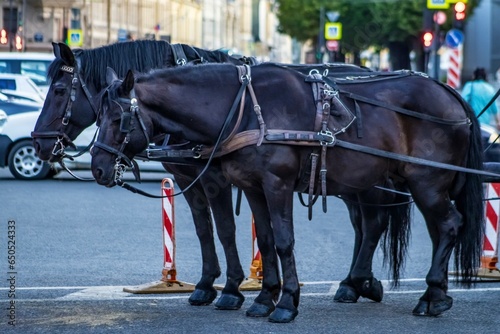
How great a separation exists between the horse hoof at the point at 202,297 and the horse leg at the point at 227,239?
135 mm

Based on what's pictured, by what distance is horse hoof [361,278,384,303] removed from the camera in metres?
10.1

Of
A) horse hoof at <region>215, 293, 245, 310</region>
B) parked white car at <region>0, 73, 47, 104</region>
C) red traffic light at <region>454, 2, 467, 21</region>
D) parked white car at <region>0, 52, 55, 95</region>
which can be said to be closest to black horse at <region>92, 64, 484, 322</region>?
horse hoof at <region>215, 293, 245, 310</region>

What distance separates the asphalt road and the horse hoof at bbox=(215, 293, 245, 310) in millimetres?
85

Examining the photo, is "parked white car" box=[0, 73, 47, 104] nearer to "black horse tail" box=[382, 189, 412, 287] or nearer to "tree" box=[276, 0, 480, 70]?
"black horse tail" box=[382, 189, 412, 287]

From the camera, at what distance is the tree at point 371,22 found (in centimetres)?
6688

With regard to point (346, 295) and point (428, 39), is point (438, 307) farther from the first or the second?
point (428, 39)

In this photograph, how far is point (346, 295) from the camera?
10203mm

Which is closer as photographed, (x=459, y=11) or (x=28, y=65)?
(x=28, y=65)

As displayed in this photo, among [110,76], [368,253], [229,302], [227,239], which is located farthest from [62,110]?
[368,253]

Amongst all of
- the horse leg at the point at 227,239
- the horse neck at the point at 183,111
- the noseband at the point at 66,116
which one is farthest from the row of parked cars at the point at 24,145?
the horse neck at the point at 183,111

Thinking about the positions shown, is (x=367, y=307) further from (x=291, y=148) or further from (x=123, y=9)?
(x=123, y=9)

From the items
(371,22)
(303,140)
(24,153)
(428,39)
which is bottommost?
(24,153)

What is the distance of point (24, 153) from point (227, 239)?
11.8 metres

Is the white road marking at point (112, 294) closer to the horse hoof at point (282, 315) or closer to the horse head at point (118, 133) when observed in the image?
the horse hoof at point (282, 315)
